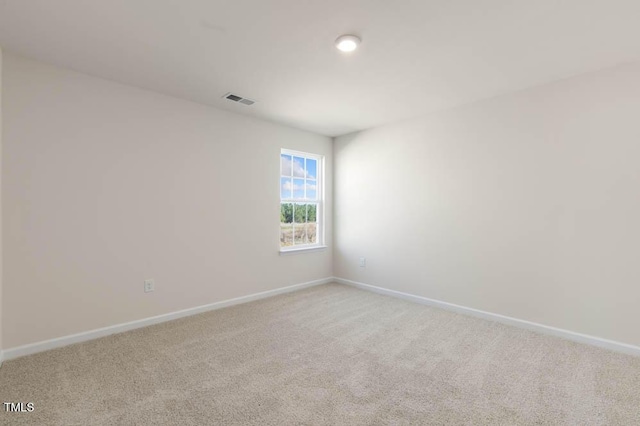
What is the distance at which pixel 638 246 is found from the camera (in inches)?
97.5

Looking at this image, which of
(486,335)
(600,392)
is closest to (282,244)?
(486,335)

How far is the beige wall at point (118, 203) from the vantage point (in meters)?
2.44

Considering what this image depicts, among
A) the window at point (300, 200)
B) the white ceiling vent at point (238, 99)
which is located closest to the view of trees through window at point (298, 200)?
the window at point (300, 200)

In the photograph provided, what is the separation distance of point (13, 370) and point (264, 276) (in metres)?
2.37

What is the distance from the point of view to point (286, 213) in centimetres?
443

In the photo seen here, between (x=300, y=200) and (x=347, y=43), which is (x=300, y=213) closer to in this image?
(x=300, y=200)

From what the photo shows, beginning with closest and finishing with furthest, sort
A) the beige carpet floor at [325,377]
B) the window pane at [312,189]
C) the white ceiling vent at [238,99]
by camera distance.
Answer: the beige carpet floor at [325,377] < the white ceiling vent at [238,99] < the window pane at [312,189]

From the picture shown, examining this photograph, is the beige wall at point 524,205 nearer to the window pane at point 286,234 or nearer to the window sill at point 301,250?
the window sill at point 301,250

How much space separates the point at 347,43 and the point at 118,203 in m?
2.46

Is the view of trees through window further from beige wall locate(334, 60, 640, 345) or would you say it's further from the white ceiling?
the white ceiling

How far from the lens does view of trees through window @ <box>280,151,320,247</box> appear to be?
439cm

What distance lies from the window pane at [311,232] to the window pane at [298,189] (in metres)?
0.46

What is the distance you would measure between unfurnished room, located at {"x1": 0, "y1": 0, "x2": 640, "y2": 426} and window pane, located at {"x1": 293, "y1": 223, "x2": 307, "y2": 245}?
0.49 meters

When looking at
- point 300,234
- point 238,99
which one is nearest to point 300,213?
point 300,234
